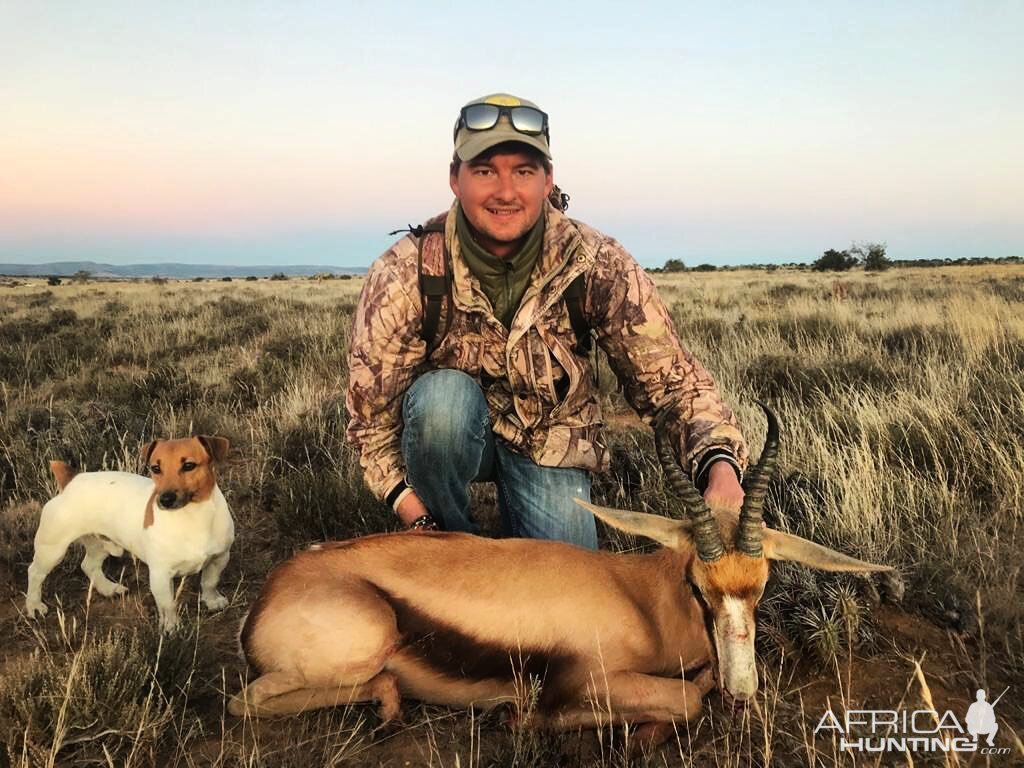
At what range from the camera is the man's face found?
14.0ft

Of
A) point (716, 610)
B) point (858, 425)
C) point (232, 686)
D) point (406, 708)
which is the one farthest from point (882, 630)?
point (232, 686)

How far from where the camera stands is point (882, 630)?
370cm

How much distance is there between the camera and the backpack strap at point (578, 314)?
4.38 metres

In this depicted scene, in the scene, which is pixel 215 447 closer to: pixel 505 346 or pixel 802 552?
pixel 505 346

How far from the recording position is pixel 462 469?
4.62m

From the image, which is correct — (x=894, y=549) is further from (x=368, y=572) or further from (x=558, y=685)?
(x=368, y=572)

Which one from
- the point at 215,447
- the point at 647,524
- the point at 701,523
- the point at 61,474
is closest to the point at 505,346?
the point at 647,524

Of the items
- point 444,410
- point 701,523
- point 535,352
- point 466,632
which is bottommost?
point 466,632

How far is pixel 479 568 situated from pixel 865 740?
1721 mm

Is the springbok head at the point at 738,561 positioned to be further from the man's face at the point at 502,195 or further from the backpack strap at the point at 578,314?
the man's face at the point at 502,195

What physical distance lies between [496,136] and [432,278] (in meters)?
0.90

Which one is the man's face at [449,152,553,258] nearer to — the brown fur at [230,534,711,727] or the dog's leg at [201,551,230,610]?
the brown fur at [230,534,711,727]

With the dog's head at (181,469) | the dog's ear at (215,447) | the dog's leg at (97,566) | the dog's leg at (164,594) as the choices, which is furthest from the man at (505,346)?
the dog's leg at (97,566)

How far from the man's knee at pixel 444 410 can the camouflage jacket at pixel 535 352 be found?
0.58ft
